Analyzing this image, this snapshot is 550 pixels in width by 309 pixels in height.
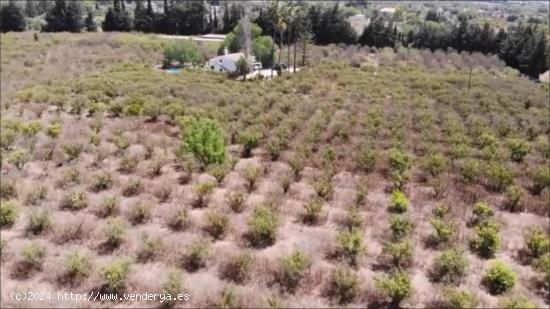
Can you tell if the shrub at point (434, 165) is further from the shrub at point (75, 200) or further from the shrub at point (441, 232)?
the shrub at point (75, 200)

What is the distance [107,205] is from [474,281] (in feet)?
35.7

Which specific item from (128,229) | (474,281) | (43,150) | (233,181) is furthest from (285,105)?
(474,281)

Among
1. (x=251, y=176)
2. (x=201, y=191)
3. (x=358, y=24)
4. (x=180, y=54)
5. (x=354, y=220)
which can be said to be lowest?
(x=354, y=220)

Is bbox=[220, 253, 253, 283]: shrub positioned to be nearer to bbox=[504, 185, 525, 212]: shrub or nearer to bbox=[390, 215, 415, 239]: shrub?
bbox=[390, 215, 415, 239]: shrub

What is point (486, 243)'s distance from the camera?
13.9 m

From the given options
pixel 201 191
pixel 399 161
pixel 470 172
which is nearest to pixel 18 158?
pixel 201 191

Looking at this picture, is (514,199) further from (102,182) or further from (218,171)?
(102,182)

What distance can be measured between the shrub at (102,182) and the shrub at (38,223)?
3.01m

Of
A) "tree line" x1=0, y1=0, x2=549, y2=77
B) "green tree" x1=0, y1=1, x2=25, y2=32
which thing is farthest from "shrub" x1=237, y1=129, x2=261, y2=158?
"green tree" x1=0, y1=1, x2=25, y2=32

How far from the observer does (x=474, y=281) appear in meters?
12.5

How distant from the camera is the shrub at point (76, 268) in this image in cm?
1176

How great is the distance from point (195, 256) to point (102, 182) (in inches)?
238

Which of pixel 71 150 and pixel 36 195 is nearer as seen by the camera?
pixel 36 195

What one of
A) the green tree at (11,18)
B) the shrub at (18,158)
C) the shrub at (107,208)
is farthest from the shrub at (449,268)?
the green tree at (11,18)
